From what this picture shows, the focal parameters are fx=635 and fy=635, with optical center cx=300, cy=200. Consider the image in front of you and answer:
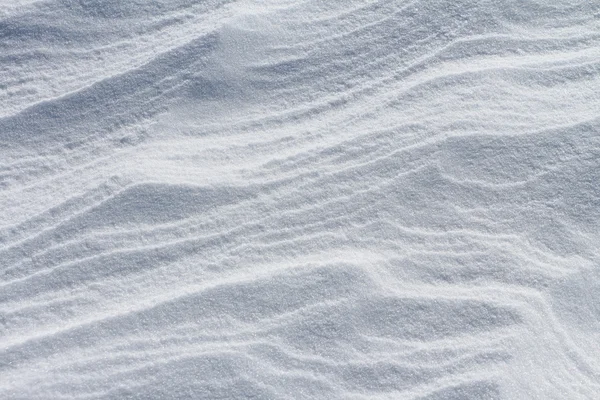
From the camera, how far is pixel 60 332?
4.60ft

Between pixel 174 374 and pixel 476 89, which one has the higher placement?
pixel 476 89

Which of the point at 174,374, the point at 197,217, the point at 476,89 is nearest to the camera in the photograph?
the point at 174,374

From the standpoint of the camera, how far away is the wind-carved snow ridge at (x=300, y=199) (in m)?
1.40

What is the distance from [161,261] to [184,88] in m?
0.46

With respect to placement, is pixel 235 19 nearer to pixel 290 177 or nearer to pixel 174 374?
pixel 290 177

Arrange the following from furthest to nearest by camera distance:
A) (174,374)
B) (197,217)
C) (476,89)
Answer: (476,89)
(197,217)
(174,374)

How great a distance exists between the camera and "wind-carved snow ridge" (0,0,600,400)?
140 cm

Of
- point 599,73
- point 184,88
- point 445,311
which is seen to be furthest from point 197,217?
point 599,73

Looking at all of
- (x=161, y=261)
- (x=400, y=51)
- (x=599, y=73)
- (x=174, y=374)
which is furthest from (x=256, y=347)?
(x=599, y=73)

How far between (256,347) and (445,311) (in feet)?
1.42

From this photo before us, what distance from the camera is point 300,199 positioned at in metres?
1.52

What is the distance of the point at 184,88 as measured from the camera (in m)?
1.64

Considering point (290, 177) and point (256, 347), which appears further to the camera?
point (290, 177)

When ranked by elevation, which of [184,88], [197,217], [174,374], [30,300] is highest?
[184,88]
